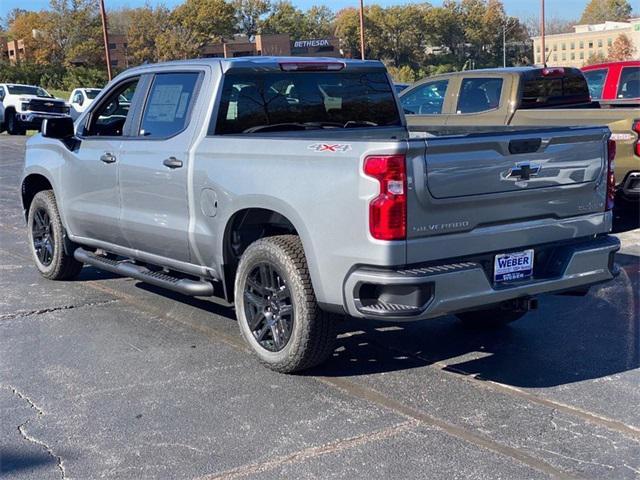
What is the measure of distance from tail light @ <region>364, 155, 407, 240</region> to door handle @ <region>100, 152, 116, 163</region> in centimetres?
283

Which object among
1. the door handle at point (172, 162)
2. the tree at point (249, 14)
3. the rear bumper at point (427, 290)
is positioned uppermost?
the tree at point (249, 14)

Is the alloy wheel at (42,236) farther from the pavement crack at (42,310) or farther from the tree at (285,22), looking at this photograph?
the tree at (285,22)

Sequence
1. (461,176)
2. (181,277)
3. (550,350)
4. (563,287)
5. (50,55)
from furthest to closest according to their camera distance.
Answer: (50,55)
(181,277)
(550,350)
(563,287)
(461,176)

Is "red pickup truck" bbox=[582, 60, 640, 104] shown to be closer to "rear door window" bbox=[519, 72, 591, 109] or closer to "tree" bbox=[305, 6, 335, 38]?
"rear door window" bbox=[519, 72, 591, 109]

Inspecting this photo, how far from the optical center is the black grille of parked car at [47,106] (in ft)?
95.5

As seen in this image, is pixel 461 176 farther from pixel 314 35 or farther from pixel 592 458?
pixel 314 35

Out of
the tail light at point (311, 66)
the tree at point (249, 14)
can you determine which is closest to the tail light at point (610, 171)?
the tail light at point (311, 66)

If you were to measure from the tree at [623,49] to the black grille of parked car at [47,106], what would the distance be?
5944 cm

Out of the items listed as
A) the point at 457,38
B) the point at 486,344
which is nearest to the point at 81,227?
the point at 486,344

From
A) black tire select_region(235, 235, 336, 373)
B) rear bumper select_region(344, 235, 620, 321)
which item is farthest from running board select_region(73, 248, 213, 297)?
rear bumper select_region(344, 235, 620, 321)

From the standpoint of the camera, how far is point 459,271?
445cm

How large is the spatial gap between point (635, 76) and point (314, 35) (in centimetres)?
9084

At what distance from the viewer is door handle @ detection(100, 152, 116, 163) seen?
253 inches

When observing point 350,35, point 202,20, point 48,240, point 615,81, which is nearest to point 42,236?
point 48,240
